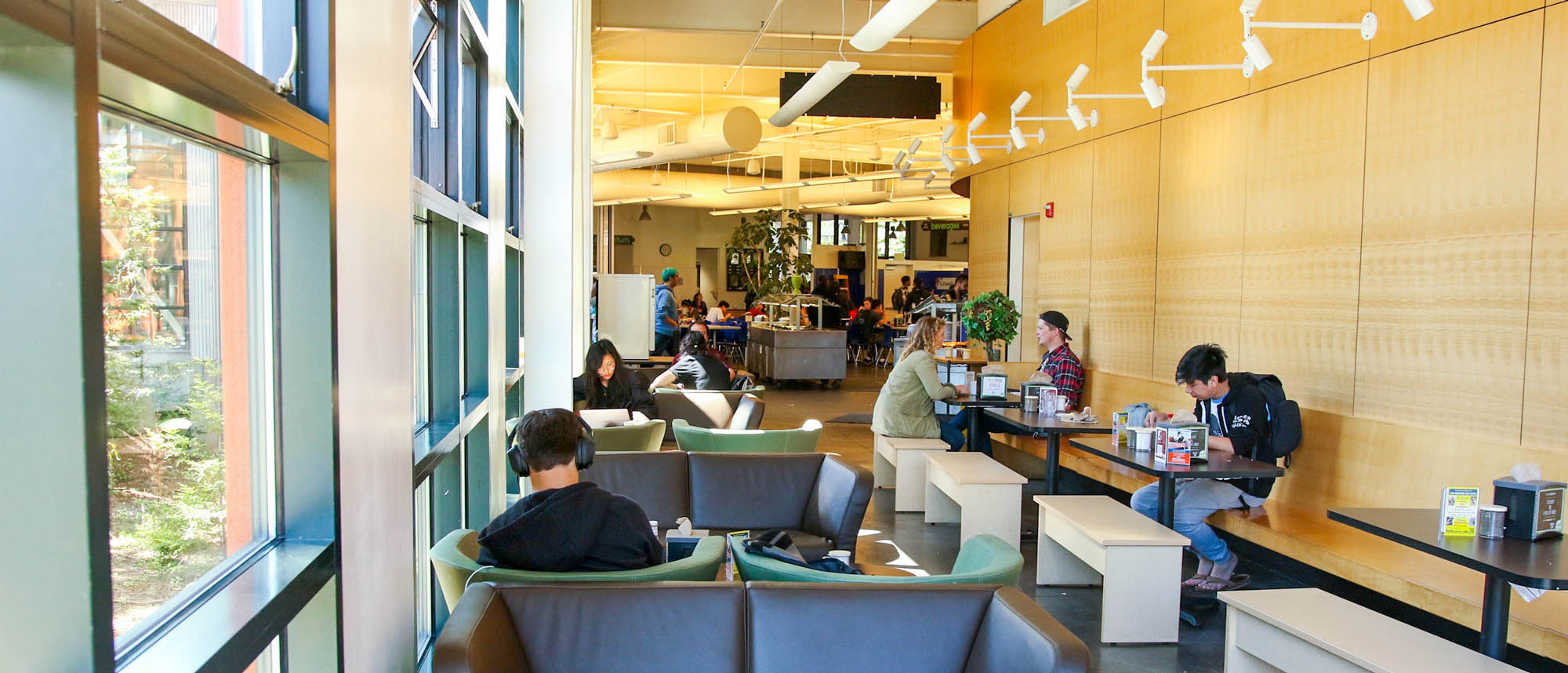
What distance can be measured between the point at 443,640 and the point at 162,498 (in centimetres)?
100

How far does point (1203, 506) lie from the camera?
5039mm

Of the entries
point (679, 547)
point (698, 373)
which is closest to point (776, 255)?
point (698, 373)

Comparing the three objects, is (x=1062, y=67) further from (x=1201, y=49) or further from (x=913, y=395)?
(x=913, y=395)

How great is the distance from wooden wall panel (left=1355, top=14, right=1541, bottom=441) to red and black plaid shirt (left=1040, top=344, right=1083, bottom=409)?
2.44m

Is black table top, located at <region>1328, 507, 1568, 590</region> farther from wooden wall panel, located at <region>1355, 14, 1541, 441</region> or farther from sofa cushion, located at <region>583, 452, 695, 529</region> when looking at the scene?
sofa cushion, located at <region>583, 452, 695, 529</region>

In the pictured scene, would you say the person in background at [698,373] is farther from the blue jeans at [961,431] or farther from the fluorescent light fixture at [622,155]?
the fluorescent light fixture at [622,155]

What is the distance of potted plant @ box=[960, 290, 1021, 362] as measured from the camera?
9102mm

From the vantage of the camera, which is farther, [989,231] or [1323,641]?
[989,231]

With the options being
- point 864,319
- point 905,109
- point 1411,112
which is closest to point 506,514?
point 1411,112

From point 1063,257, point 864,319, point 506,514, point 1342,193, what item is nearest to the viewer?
point 506,514

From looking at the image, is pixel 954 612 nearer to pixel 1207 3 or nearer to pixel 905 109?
pixel 1207 3

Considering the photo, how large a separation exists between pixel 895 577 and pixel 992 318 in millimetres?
6508

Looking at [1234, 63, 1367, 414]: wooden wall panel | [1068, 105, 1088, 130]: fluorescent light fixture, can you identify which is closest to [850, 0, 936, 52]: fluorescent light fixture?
[1068, 105, 1088, 130]: fluorescent light fixture

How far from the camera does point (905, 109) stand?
463 inches
